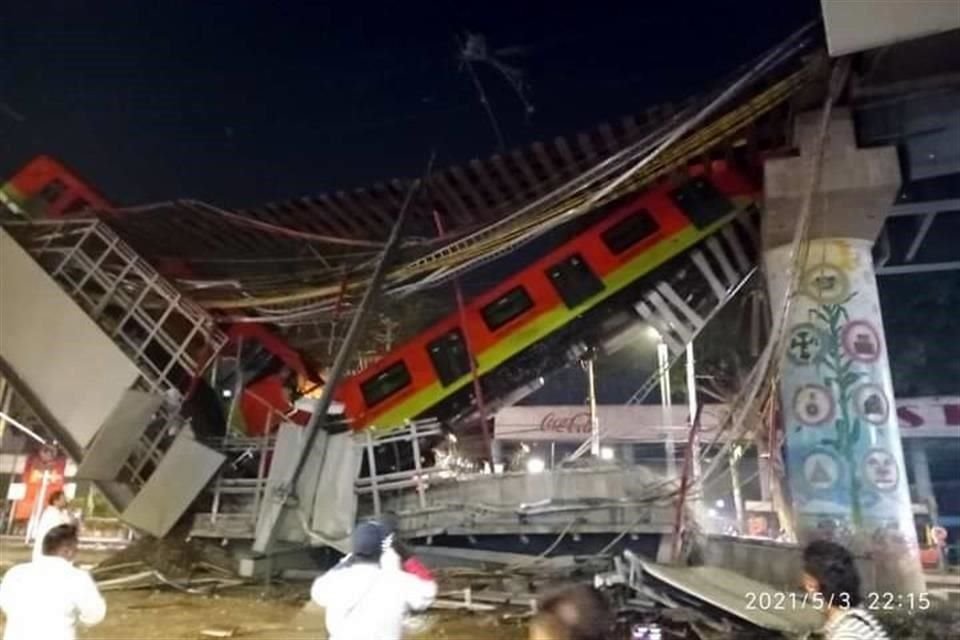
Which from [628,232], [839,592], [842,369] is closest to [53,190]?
[628,232]

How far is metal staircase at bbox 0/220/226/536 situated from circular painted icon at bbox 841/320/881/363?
8.52 m

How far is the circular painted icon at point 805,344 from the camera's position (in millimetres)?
7453

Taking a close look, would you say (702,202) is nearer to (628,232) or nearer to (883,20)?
(628,232)

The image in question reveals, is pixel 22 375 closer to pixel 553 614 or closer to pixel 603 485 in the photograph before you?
pixel 603 485

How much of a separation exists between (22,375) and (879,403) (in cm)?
1171

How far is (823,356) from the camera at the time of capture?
742cm

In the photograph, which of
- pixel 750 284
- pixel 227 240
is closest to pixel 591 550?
pixel 750 284

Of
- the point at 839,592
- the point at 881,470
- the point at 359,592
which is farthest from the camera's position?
the point at 881,470

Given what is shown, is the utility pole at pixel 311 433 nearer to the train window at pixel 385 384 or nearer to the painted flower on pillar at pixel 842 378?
the train window at pixel 385 384

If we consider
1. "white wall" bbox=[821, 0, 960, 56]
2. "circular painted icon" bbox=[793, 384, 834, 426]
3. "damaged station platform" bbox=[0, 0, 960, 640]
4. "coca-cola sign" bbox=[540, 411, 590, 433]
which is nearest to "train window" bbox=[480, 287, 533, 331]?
"damaged station platform" bbox=[0, 0, 960, 640]

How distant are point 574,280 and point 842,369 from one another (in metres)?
3.81

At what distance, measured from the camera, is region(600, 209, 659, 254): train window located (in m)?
9.73

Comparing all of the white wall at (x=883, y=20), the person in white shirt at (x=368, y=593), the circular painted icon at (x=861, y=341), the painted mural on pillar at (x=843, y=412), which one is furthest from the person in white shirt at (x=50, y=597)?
the circular painted icon at (x=861, y=341)

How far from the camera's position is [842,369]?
7340mm
